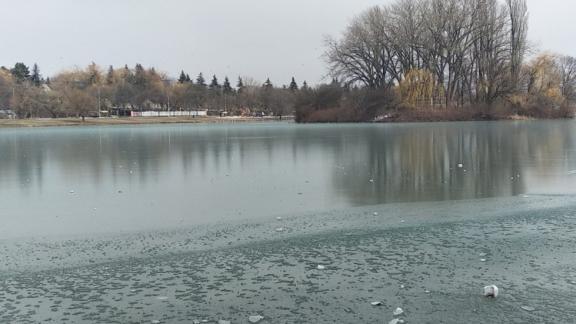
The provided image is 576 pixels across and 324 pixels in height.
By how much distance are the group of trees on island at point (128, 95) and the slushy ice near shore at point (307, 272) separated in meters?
95.0

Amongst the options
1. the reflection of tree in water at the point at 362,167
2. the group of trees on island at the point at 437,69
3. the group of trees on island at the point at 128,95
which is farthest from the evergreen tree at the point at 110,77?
the reflection of tree in water at the point at 362,167

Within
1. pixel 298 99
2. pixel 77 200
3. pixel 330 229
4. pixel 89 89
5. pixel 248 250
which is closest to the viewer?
pixel 248 250

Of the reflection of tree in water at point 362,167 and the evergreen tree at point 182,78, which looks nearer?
the reflection of tree in water at point 362,167

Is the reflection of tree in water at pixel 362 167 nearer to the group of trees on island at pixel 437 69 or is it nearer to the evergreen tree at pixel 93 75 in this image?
the group of trees on island at pixel 437 69

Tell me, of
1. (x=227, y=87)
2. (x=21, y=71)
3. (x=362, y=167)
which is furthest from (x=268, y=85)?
(x=362, y=167)

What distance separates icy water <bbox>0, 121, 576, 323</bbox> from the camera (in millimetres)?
4797

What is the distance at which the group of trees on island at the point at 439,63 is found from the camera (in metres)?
67.1

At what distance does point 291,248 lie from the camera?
6773 mm

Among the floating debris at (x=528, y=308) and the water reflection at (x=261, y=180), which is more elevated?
the water reflection at (x=261, y=180)

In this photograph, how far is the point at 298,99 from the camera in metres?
80.1

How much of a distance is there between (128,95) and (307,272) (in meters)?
120

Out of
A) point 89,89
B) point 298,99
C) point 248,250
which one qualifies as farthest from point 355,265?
point 89,89

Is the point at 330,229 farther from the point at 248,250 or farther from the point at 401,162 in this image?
the point at 401,162

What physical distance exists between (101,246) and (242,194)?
14.6 feet
